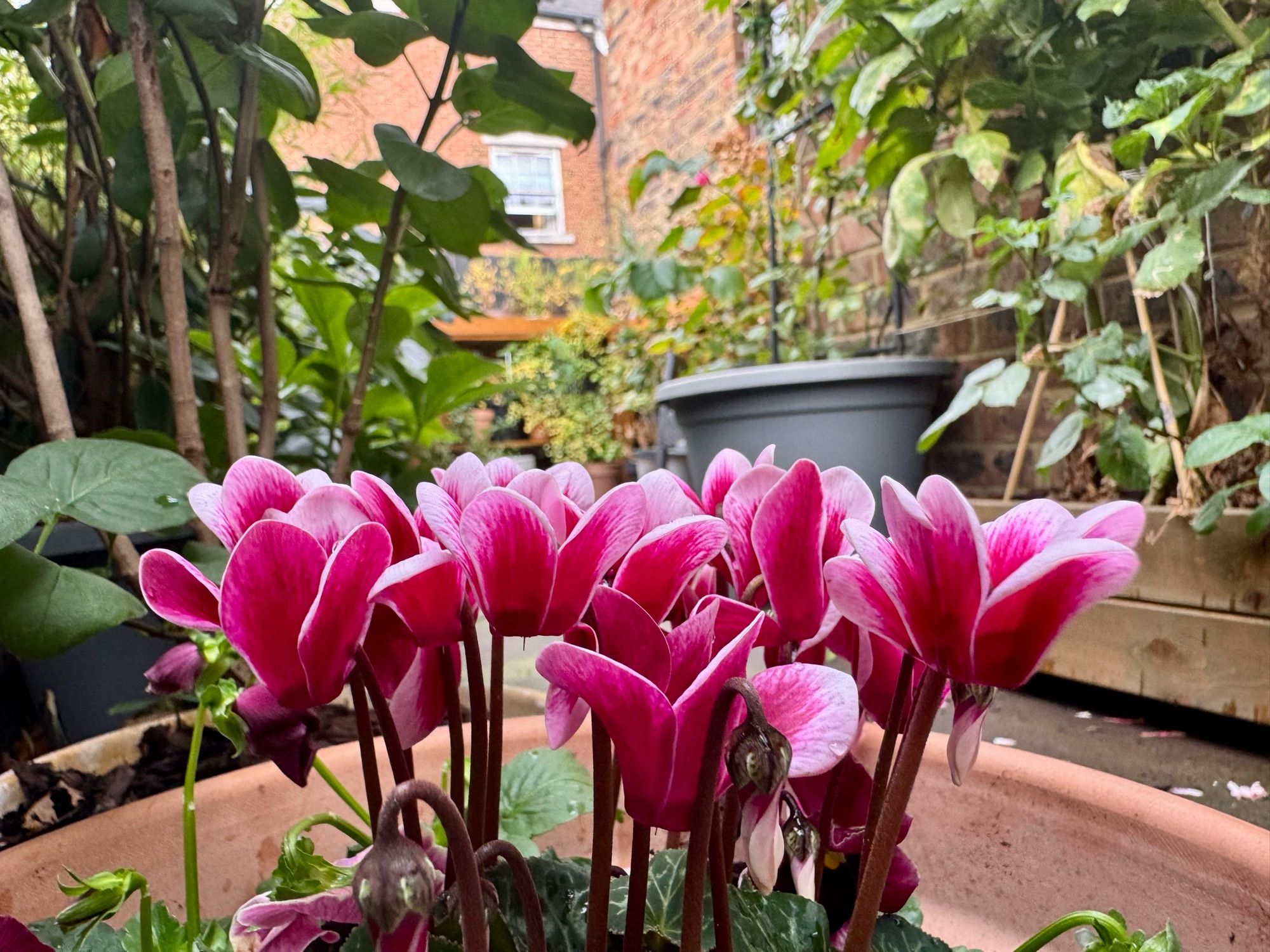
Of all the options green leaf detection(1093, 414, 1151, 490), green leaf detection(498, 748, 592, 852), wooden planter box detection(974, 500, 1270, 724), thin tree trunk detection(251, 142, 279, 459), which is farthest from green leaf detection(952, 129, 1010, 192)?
green leaf detection(498, 748, 592, 852)

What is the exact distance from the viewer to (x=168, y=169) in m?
0.57

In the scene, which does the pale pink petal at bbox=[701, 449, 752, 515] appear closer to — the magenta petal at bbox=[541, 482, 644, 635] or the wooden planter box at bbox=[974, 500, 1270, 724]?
the magenta petal at bbox=[541, 482, 644, 635]

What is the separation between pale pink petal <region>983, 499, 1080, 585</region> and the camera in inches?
9.7

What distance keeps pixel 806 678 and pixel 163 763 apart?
1.92 feet

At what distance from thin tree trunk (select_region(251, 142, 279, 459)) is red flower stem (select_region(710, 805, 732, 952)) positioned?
58 cm

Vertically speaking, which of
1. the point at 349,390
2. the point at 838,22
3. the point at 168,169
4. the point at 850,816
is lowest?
the point at 850,816

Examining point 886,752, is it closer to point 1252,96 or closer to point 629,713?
point 629,713

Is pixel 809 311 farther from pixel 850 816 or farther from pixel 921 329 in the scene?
pixel 850 816

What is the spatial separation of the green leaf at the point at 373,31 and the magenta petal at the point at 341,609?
502 mm

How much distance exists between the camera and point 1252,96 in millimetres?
931

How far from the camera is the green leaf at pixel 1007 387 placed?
1188mm

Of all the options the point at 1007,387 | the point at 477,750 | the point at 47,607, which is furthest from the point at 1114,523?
the point at 1007,387

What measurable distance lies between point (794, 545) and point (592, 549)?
70 millimetres

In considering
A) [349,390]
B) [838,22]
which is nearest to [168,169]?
[349,390]
